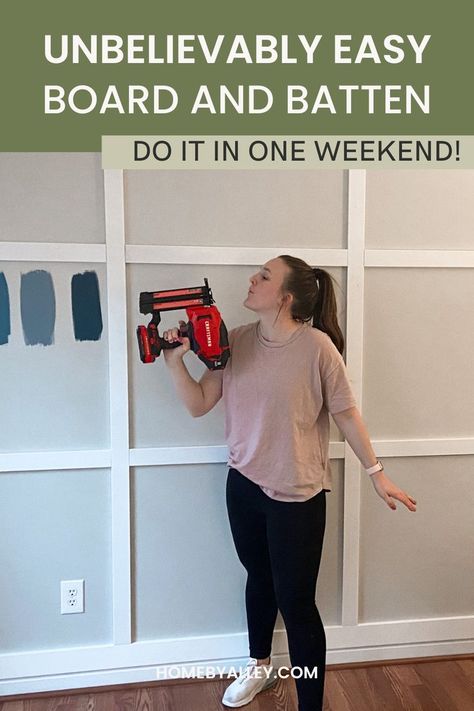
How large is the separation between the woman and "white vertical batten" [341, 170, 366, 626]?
0.22 metres

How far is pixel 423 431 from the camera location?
193 cm

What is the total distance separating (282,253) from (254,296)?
27 cm

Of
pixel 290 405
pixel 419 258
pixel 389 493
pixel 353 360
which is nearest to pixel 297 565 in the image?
pixel 389 493

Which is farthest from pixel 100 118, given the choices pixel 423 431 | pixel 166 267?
pixel 423 431

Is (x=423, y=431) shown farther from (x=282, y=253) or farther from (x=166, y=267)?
(x=166, y=267)

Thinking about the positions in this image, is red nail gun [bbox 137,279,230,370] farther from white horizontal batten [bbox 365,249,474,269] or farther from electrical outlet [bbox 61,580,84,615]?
electrical outlet [bbox 61,580,84,615]

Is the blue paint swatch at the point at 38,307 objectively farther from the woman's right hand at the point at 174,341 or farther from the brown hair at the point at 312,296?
the brown hair at the point at 312,296

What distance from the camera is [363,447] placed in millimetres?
1581

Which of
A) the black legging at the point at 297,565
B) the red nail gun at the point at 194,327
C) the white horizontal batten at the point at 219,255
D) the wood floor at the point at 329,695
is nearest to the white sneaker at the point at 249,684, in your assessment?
the wood floor at the point at 329,695

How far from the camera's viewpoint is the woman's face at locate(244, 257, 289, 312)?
1.57 meters

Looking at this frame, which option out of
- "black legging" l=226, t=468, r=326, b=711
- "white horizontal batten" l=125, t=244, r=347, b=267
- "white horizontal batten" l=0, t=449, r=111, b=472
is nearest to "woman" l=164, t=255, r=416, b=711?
"black legging" l=226, t=468, r=326, b=711

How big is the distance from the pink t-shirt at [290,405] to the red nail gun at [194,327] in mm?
105

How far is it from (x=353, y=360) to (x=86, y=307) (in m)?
0.82

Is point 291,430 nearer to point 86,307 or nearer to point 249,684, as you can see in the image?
point 86,307
